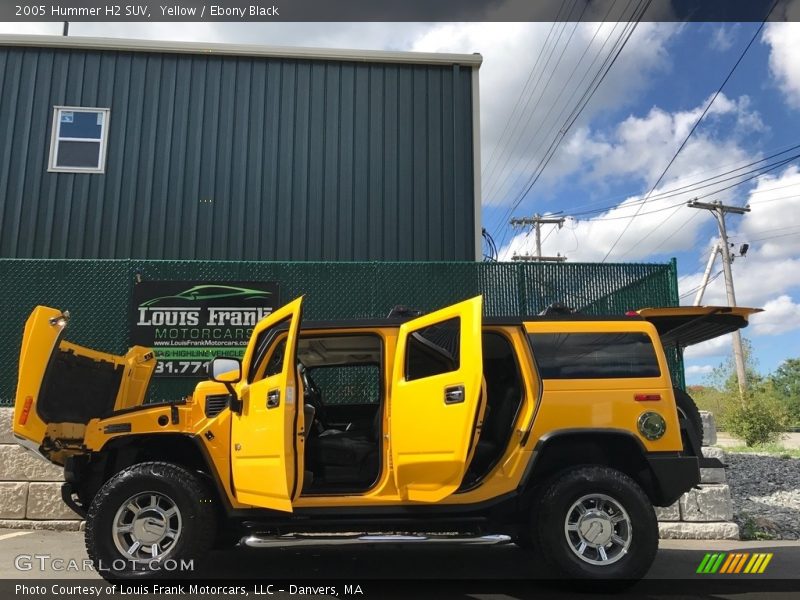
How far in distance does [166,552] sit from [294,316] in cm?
193

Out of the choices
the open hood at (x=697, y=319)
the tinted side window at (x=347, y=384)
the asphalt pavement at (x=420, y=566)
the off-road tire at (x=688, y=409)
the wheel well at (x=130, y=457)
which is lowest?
the asphalt pavement at (x=420, y=566)

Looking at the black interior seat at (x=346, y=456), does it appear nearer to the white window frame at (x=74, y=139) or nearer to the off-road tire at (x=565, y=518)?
the off-road tire at (x=565, y=518)

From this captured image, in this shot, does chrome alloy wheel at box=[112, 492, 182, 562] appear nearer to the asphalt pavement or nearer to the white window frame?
the asphalt pavement

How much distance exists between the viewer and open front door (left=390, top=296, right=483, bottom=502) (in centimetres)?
402

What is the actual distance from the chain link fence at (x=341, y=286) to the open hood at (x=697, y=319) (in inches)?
92.9

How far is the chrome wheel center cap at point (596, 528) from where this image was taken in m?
4.36

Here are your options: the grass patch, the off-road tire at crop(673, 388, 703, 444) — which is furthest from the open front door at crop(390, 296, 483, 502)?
the grass patch

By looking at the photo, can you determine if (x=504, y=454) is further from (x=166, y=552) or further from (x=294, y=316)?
(x=166, y=552)

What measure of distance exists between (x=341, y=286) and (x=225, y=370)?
3.45m

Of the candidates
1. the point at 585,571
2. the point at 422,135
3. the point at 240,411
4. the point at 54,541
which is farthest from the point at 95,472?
the point at 422,135

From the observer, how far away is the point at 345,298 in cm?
774

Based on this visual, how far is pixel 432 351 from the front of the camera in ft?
15.0

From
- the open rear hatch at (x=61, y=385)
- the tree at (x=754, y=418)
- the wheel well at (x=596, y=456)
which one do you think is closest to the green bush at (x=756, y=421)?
the tree at (x=754, y=418)

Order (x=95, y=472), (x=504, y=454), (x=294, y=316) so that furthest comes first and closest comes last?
(x=95, y=472) → (x=504, y=454) → (x=294, y=316)
